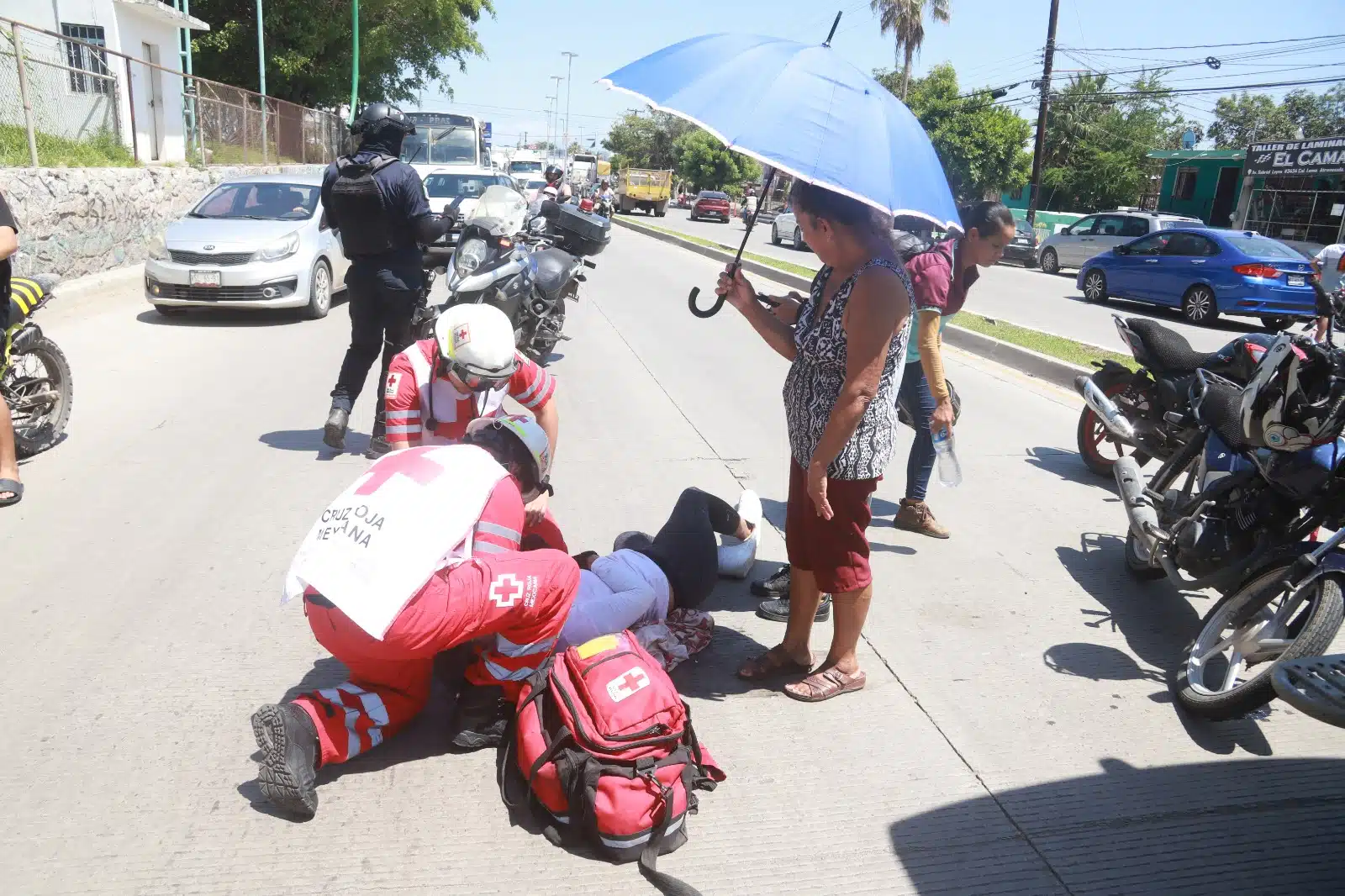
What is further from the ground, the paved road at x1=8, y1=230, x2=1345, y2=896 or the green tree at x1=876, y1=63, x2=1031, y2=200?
the green tree at x1=876, y1=63, x2=1031, y2=200

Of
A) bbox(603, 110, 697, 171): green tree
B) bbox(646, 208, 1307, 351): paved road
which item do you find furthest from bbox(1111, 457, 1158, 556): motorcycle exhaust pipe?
bbox(603, 110, 697, 171): green tree

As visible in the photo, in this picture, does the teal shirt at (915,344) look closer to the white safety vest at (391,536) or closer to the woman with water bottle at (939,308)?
the woman with water bottle at (939,308)

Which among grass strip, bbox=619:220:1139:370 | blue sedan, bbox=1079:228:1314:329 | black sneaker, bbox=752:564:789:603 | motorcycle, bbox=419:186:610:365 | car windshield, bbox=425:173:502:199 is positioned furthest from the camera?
car windshield, bbox=425:173:502:199

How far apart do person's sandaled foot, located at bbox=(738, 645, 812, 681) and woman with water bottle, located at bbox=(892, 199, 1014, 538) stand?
1.48 meters

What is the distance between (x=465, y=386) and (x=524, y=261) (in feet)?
17.3

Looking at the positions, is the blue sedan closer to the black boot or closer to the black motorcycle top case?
the black motorcycle top case

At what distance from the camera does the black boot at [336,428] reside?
6203 mm

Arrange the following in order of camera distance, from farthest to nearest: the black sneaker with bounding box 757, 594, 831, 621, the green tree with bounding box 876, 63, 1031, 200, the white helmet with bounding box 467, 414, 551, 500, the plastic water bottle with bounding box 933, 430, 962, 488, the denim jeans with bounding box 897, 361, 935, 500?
the green tree with bounding box 876, 63, 1031, 200 → the denim jeans with bounding box 897, 361, 935, 500 → the plastic water bottle with bounding box 933, 430, 962, 488 → the black sneaker with bounding box 757, 594, 831, 621 → the white helmet with bounding box 467, 414, 551, 500

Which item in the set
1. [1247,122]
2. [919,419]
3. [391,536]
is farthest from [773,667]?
[1247,122]

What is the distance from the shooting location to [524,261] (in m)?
8.80

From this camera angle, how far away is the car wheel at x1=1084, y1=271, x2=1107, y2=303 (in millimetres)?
18656

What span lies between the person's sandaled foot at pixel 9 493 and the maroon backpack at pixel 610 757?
3642 millimetres

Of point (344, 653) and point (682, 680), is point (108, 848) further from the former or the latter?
point (682, 680)

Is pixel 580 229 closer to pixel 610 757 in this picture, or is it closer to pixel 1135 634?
pixel 1135 634
